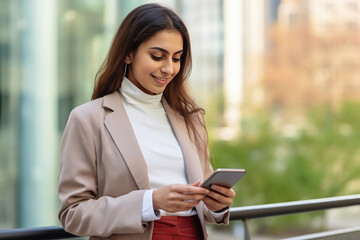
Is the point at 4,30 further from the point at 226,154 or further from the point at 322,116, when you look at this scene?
the point at 322,116

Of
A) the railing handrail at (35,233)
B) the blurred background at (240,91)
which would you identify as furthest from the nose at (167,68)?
the blurred background at (240,91)

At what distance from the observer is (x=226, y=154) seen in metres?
10.7

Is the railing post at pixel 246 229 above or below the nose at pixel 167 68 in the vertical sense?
below

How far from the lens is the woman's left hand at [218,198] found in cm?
158

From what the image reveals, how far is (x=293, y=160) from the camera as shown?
11.0 metres

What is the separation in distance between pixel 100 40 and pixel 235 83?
258 inches

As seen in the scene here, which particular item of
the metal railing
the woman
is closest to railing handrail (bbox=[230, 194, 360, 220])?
the metal railing

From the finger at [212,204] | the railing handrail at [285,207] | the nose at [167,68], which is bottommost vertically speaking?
the railing handrail at [285,207]

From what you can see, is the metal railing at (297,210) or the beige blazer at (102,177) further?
the metal railing at (297,210)

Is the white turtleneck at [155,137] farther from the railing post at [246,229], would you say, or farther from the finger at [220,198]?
the railing post at [246,229]

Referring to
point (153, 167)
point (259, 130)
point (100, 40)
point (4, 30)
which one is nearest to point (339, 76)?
point (259, 130)

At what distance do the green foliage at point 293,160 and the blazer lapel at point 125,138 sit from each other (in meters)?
8.63

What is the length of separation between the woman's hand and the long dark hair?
0.37 meters

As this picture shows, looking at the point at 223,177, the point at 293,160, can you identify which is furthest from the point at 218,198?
the point at 293,160
